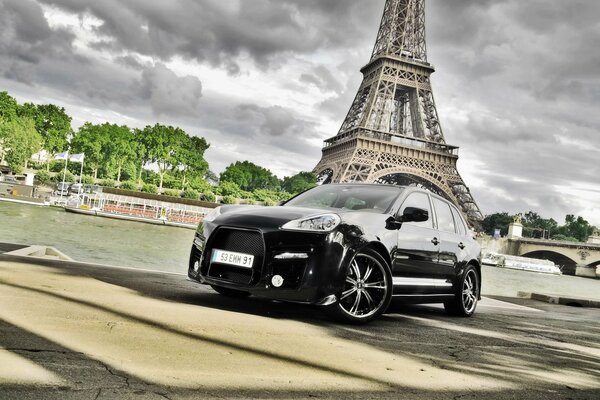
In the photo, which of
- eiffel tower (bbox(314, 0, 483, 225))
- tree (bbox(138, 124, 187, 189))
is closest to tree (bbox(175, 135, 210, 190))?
tree (bbox(138, 124, 187, 189))

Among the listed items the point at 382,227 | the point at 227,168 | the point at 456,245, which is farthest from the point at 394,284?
the point at 227,168

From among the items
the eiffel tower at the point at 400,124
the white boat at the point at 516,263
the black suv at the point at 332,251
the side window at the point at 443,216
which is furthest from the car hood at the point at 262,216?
the white boat at the point at 516,263

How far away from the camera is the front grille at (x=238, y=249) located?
4.67m

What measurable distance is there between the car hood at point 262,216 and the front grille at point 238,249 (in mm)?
81

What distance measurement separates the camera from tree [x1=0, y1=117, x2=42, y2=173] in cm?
6212

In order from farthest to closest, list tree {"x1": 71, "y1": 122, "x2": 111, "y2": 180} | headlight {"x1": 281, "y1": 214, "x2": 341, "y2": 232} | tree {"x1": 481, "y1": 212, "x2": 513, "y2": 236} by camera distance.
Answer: tree {"x1": 481, "y1": 212, "x2": 513, "y2": 236}, tree {"x1": 71, "y1": 122, "x2": 111, "y2": 180}, headlight {"x1": 281, "y1": 214, "x2": 341, "y2": 232}

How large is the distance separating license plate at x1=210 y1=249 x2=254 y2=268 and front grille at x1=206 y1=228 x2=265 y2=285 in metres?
0.03

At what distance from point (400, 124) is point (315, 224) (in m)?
64.3

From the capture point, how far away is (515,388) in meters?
3.11

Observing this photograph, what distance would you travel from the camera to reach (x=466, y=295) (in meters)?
6.95

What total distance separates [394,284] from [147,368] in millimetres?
3214

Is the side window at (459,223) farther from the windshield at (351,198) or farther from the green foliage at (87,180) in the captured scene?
the green foliage at (87,180)

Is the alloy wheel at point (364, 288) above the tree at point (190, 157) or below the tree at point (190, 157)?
below

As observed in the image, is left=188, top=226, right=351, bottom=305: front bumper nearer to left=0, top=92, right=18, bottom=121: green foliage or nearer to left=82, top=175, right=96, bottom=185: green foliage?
left=82, top=175, right=96, bottom=185: green foliage
